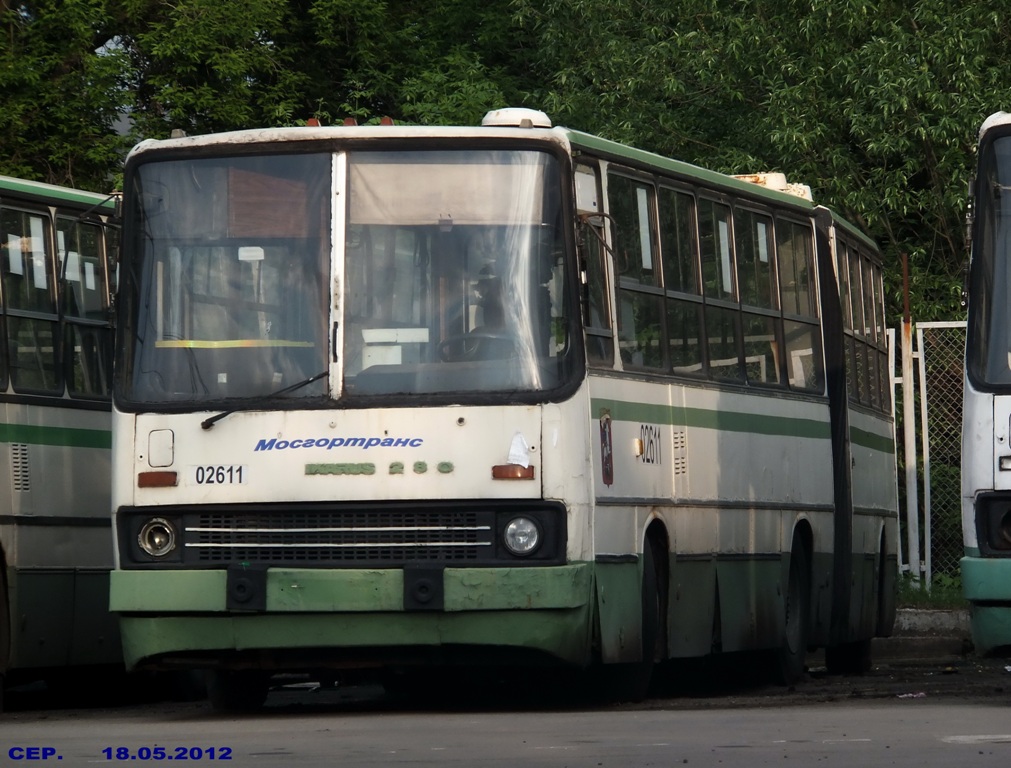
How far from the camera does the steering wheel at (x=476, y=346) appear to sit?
42.4 feet

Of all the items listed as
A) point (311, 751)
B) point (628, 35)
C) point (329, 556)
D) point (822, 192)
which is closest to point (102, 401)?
point (329, 556)

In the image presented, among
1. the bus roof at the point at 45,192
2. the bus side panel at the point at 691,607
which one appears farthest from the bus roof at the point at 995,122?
the bus roof at the point at 45,192

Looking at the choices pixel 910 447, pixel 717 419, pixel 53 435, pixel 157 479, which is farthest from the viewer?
pixel 910 447

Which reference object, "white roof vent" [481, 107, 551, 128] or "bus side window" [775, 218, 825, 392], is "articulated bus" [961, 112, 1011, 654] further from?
"bus side window" [775, 218, 825, 392]

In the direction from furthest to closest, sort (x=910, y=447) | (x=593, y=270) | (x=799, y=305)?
(x=910, y=447) → (x=799, y=305) → (x=593, y=270)

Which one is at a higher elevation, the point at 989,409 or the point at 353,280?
the point at 353,280

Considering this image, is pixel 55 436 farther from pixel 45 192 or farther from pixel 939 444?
pixel 939 444

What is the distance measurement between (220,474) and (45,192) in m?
3.48

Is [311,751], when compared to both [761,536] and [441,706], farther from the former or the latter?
[761,536]

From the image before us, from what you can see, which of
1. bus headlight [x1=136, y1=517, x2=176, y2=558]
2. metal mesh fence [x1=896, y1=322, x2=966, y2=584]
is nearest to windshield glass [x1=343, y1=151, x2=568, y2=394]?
bus headlight [x1=136, y1=517, x2=176, y2=558]

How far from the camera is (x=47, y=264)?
1566 cm

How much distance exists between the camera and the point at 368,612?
1270 centimetres

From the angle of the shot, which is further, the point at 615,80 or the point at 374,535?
the point at 615,80

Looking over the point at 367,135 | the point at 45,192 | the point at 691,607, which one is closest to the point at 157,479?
the point at 367,135
